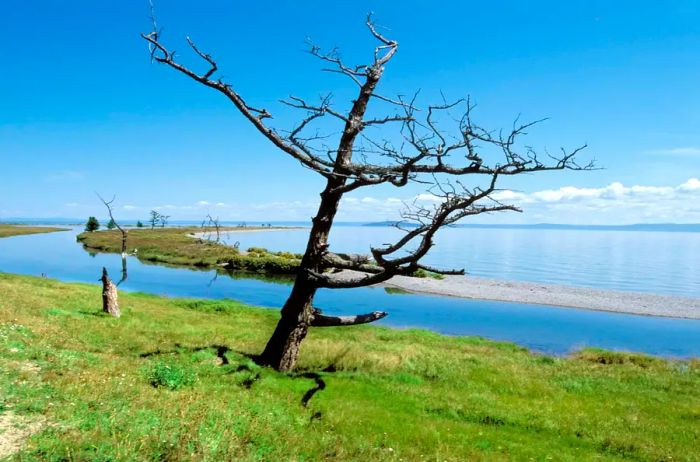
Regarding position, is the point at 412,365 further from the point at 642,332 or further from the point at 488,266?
the point at 488,266

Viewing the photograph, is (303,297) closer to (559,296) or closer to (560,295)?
(559,296)

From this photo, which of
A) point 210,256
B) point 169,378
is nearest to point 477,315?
point 169,378

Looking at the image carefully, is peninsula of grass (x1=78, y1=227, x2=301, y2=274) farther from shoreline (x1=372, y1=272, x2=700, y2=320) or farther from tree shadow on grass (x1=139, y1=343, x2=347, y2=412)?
tree shadow on grass (x1=139, y1=343, x2=347, y2=412)

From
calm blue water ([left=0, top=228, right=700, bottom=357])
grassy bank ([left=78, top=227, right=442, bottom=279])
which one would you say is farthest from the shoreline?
grassy bank ([left=78, top=227, right=442, bottom=279])

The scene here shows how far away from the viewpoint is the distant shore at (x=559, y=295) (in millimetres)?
48656

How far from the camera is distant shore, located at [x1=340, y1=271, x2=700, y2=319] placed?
4866 cm

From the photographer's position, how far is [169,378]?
1118 cm

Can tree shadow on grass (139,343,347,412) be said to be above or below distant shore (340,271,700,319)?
above

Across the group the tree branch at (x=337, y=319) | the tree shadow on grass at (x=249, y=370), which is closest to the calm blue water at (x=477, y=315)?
the tree branch at (x=337, y=319)

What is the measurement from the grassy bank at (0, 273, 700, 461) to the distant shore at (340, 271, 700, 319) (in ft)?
94.2

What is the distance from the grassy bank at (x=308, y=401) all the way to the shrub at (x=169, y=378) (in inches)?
1.7

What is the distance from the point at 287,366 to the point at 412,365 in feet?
17.3

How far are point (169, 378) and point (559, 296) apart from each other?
51420mm

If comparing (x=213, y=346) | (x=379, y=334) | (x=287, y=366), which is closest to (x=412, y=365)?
(x=287, y=366)
